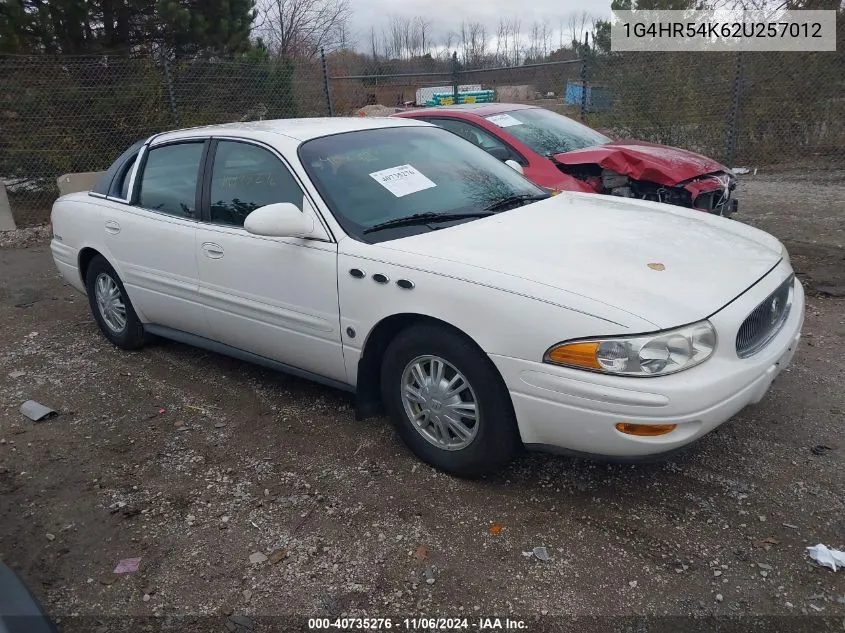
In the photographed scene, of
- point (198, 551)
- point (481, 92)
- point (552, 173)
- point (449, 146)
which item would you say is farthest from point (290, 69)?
point (198, 551)

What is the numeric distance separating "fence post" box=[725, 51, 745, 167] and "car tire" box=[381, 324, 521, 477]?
30.5ft

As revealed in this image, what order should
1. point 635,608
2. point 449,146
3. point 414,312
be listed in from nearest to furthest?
point 635,608 → point 414,312 → point 449,146

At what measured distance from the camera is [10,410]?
427 centimetres

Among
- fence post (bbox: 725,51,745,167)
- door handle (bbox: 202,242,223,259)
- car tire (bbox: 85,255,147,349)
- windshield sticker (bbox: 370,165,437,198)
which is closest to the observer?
windshield sticker (bbox: 370,165,437,198)

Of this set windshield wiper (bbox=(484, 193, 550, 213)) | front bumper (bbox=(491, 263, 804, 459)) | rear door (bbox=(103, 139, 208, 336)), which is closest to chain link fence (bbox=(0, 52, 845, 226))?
rear door (bbox=(103, 139, 208, 336))

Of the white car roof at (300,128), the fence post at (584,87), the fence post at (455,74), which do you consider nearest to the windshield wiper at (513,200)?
the white car roof at (300,128)

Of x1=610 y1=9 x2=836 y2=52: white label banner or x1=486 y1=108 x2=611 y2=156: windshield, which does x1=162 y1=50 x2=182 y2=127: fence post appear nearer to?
x1=486 y1=108 x2=611 y2=156: windshield

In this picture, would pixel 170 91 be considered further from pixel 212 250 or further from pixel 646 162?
pixel 212 250

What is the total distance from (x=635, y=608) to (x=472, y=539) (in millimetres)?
688

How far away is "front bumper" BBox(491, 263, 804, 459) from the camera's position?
2.59 metres

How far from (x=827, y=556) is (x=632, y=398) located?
37.5 inches

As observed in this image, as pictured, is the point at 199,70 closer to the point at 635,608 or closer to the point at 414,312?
the point at 414,312

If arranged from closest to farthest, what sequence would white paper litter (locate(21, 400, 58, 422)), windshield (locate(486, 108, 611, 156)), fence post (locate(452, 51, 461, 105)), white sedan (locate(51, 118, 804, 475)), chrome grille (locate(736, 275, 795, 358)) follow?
white sedan (locate(51, 118, 804, 475)), chrome grille (locate(736, 275, 795, 358)), white paper litter (locate(21, 400, 58, 422)), windshield (locate(486, 108, 611, 156)), fence post (locate(452, 51, 461, 105))

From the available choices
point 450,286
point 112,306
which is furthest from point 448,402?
point 112,306
